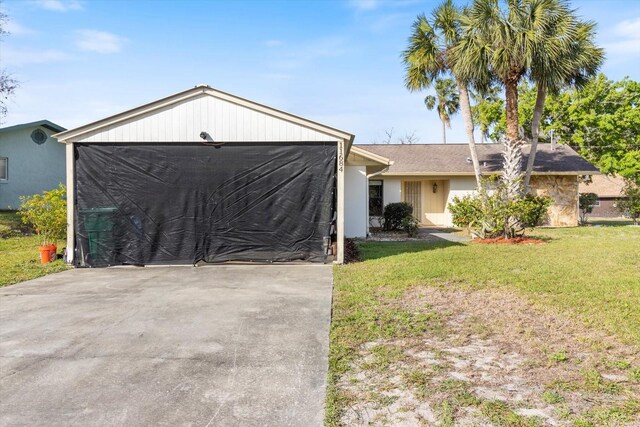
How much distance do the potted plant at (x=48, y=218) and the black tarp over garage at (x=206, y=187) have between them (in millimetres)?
1034

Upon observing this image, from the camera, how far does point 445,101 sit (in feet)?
101

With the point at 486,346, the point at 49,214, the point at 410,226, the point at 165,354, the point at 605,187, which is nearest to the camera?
the point at 165,354

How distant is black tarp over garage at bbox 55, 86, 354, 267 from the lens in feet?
29.1

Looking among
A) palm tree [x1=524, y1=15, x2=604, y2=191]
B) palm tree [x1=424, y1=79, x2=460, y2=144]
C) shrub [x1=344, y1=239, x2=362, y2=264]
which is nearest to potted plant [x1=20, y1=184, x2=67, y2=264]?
shrub [x1=344, y1=239, x2=362, y2=264]

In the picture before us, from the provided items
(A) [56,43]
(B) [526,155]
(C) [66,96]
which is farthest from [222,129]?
(B) [526,155]

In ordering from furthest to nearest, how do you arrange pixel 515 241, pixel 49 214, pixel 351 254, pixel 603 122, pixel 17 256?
pixel 603 122 → pixel 515 241 → pixel 17 256 → pixel 351 254 → pixel 49 214

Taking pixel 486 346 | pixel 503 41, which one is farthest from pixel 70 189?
pixel 503 41

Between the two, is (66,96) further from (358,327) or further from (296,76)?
(358,327)

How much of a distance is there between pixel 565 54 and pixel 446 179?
742 cm

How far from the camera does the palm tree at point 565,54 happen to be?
12.4 m

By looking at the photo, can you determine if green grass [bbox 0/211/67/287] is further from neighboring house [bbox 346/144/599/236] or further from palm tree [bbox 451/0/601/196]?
palm tree [bbox 451/0/601/196]

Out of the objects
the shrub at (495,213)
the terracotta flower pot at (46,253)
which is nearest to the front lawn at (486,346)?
the shrub at (495,213)

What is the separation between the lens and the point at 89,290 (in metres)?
6.71

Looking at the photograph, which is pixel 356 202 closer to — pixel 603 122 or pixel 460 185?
pixel 460 185
